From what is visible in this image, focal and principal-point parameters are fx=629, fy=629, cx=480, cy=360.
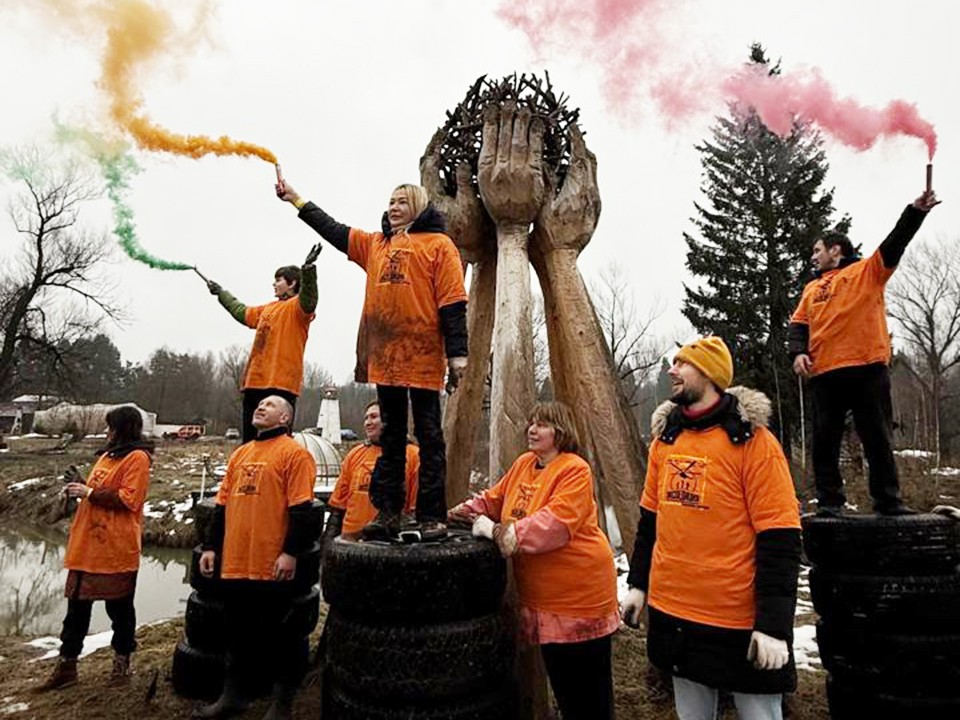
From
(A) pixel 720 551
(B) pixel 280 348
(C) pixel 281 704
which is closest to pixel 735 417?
(A) pixel 720 551

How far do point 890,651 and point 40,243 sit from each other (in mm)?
29108

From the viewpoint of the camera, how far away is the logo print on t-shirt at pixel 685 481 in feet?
8.45

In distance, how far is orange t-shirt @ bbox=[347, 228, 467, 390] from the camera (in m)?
3.49

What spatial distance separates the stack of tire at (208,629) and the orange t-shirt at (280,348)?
0.92 metres

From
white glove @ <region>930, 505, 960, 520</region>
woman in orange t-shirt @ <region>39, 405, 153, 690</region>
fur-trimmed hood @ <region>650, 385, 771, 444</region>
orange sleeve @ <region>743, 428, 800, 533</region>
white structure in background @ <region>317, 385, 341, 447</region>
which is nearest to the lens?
orange sleeve @ <region>743, 428, 800, 533</region>

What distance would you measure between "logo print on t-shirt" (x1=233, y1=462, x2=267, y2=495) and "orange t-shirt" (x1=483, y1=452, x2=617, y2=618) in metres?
1.63

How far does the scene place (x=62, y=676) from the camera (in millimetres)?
4582

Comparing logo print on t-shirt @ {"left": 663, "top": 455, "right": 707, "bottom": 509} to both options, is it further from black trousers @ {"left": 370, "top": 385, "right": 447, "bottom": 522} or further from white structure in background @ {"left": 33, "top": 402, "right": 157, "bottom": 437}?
white structure in background @ {"left": 33, "top": 402, "right": 157, "bottom": 437}

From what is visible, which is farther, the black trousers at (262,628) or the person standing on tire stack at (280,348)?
the person standing on tire stack at (280,348)

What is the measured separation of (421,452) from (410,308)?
2.67 feet

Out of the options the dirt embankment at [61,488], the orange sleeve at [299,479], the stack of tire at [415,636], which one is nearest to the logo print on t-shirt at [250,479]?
the orange sleeve at [299,479]

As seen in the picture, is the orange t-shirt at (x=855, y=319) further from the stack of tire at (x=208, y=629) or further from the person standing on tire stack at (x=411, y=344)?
the stack of tire at (x=208, y=629)

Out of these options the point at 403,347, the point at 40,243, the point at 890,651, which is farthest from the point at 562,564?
the point at 40,243

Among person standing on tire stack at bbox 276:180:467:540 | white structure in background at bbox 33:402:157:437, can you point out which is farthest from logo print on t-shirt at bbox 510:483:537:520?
white structure in background at bbox 33:402:157:437
